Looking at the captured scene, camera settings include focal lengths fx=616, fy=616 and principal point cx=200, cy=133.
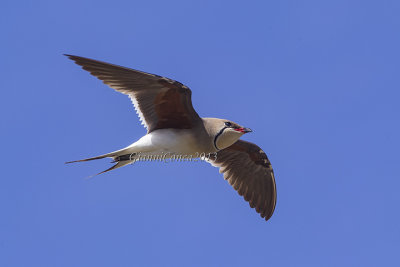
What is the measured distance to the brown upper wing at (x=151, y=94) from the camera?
8266 millimetres

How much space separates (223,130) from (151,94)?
115cm

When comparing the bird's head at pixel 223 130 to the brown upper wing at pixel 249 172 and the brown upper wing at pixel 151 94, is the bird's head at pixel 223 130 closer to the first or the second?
the brown upper wing at pixel 151 94

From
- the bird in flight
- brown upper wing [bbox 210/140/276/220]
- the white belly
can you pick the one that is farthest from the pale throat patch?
brown upper wing [bbox 210/140/276/220]

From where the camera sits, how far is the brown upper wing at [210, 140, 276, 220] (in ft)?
34.1

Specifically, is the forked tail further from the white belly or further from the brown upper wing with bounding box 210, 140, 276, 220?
the brown upper wing with bounding box 210, 140, 276, 220

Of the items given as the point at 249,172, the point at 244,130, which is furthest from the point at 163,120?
the point at 249,172

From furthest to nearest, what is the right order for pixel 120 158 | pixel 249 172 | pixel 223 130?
pixel 249 172 → pixel 223 130 → pixel 120 158

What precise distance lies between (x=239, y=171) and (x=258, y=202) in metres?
0.63

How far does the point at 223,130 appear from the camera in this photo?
8.84 m

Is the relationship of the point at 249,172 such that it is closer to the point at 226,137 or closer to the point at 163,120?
the point at 226,137

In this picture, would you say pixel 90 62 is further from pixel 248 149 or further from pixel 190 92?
pixel 248 149

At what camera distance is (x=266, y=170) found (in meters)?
10.6

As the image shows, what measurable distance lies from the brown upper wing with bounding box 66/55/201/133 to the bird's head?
0.78 ft

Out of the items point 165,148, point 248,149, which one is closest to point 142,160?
point 165,148
